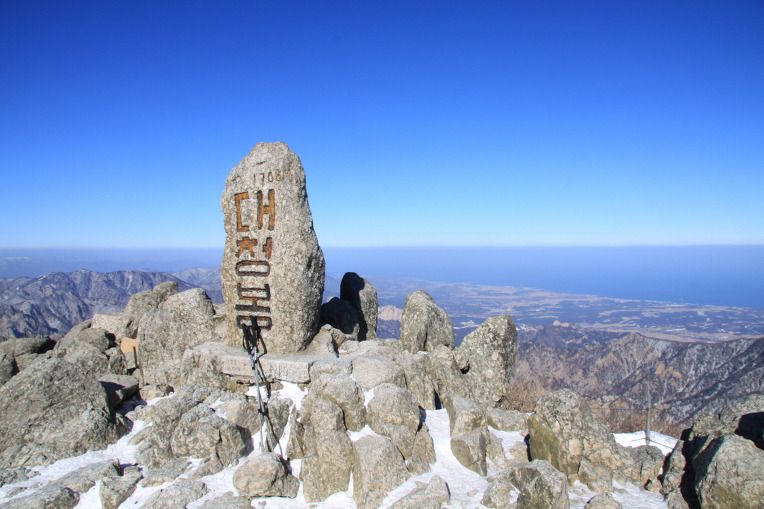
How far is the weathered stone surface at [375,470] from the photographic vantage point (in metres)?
6.25

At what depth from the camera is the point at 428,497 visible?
19.8 ft

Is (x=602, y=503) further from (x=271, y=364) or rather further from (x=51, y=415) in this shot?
(x=51, y=415)

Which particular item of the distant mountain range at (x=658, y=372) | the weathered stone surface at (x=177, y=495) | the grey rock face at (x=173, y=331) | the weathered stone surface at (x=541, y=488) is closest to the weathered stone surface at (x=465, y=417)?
the weathered stone surface at (x=541, y=488)

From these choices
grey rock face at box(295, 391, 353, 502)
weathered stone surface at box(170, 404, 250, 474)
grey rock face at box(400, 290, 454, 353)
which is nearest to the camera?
grey rock face at box(295, 391, 353, 502)

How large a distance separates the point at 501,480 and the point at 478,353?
3862mm

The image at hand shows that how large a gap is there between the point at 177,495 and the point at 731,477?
23.8 feet

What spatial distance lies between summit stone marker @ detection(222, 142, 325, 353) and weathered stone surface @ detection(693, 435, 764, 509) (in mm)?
7259

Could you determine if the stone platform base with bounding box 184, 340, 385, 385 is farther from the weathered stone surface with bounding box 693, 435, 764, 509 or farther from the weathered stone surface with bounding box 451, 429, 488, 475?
the weathered stone surface with bounding box 693, 435, 764, 509

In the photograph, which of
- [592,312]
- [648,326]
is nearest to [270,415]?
[648,326]

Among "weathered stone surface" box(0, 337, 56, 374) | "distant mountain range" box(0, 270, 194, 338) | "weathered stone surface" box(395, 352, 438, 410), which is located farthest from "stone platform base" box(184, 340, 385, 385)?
"distant mountain range" box(0, 270, 194, 338)

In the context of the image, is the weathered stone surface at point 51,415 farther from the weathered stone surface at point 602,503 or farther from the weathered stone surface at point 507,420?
the weathered stone surface at point 602,503

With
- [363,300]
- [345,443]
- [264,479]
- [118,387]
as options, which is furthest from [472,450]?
[118,387]

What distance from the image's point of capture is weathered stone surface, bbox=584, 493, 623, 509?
586cm

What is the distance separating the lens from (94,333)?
1183cm
